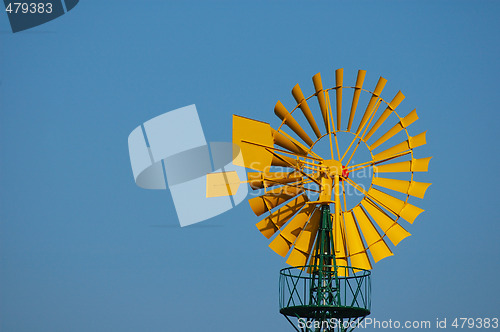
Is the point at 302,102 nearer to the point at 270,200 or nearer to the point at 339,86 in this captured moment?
the point at 339,86

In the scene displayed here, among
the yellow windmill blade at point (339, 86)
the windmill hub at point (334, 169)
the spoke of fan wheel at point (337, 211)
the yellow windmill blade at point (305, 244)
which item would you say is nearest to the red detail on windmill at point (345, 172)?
the windmill hub at point (334, 169)

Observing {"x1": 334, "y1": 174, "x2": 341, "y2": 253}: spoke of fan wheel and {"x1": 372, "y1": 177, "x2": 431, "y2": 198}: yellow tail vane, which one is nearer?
{"x1": 372, "y1": 177, "x2": 431, "y2": 198}: yellow tail vane

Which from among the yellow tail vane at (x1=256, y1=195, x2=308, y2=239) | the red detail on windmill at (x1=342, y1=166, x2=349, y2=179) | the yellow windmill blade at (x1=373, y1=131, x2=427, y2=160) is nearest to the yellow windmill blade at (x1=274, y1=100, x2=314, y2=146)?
the red detail on windmill at (x1=342, y1=166, x2=349, y2=179)

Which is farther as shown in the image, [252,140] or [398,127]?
[398,127]

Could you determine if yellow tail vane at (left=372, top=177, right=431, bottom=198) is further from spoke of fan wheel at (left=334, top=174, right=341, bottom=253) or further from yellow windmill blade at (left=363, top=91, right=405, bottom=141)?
yellow windmill blade at (left=363, top=91, right=405, bottom=141)

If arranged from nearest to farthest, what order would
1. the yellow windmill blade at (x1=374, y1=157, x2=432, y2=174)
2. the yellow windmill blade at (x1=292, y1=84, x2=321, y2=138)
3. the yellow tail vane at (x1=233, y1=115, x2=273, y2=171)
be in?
the yellow tail vane at (x1=233, y1=115, x2=273, y2=171)
the yellow windmill blade at (x1=374, y1=157, x2=432, y2=174)
the yellow windmill blade at (x1=292, y1=84, x2=321, y2=138)

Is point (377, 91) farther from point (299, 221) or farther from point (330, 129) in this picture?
point (299, 221)

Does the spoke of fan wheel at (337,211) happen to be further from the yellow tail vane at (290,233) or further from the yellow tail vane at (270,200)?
the yellow tail vane at (270,200)

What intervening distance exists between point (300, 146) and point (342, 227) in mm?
2052

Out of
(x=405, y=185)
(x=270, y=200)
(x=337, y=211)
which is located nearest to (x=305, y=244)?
(x=337, y=211)

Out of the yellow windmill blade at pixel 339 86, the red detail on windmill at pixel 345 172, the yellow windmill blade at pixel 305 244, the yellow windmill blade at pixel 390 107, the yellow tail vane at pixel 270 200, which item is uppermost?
the yellow windmill blade at pixel 339 86

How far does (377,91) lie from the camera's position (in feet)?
58.1

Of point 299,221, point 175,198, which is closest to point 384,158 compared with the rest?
point 299,221

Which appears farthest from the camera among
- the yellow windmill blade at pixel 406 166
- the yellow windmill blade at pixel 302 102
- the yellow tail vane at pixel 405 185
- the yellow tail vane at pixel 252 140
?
the yellow windmill blade at pixel 302 102
